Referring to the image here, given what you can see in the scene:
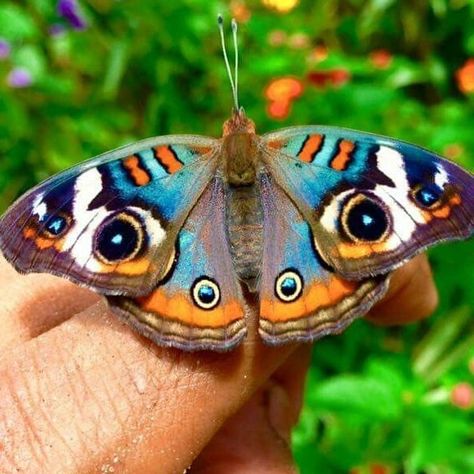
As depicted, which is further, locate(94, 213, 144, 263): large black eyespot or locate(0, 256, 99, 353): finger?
locate(0, 256, 99, 353): finger

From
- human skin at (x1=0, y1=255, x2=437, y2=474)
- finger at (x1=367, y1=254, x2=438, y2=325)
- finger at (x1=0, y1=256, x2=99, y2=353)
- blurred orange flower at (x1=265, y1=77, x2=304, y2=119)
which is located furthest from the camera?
blurred orange flower at (x1=265, y1=77, x2=304, y2=119)

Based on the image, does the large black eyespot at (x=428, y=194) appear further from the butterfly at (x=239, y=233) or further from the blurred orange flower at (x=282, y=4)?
the blurred orange flower at (x=282, y=4)

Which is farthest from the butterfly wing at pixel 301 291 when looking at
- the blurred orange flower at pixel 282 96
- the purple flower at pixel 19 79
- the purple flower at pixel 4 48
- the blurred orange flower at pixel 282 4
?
the blurred orange flower at pixel 282 4

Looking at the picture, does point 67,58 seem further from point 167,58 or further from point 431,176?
point 431,176

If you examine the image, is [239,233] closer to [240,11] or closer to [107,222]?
[107,222]

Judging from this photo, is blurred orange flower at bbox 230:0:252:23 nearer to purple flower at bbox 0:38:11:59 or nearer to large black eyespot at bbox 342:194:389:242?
purple flower at bbox 0:38:11:59

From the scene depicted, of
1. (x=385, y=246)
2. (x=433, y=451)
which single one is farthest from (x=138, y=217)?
(x=433, y=451)

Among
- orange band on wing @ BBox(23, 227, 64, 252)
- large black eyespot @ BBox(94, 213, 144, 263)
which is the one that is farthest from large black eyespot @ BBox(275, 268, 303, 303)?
orange band on wing @ BBox(23, 227, 64, 252)
